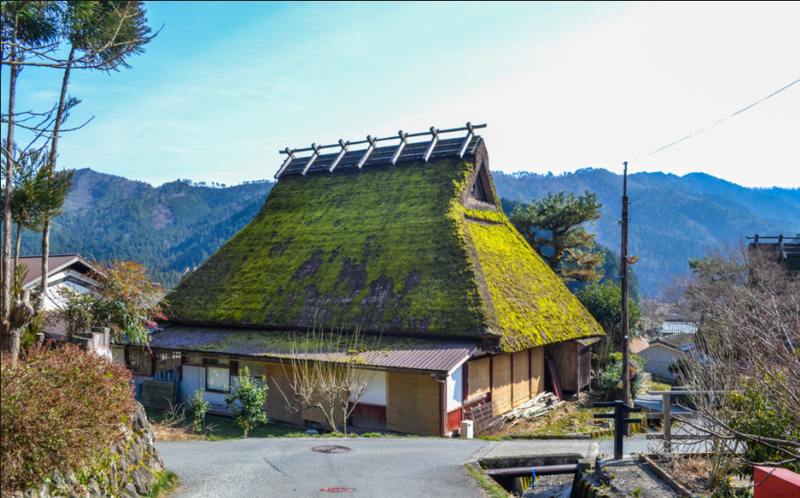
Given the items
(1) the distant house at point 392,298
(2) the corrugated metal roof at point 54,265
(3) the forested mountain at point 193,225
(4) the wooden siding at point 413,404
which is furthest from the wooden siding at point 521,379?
(3) the forested mountain at point 193,225

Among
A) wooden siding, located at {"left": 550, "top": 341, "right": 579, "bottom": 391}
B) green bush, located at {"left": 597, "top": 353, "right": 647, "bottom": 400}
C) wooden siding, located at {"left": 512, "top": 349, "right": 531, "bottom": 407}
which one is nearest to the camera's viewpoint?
wooden siding, located at {"left": 512, "top": 349, "right": 531, "bottom": 407}

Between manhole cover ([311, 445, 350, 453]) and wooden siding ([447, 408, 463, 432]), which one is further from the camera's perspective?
wooden siding ([447, 408, 463, 432])

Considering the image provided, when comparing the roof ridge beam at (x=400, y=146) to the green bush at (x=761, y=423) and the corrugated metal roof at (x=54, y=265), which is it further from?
the green bush at (x=761, y=423)

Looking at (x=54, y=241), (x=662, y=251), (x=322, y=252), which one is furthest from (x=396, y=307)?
(x=662, y=251)

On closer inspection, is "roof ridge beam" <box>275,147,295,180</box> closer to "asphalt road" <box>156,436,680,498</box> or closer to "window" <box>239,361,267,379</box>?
"window" <box>239,361,267,379</box>

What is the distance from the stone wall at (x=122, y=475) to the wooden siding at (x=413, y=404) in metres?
7.25

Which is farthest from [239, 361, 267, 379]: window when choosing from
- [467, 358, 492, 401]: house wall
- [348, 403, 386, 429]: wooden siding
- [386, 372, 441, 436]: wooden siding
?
[467, 358, 492, 401]: house wall

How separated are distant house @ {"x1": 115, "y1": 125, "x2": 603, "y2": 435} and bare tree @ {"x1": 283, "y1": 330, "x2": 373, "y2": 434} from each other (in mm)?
172

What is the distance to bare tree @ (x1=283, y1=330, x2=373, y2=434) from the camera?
14266 mm

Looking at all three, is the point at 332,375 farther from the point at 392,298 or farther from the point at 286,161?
the point at 286,161

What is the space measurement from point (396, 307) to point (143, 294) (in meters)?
7.33

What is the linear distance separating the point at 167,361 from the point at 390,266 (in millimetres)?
8504

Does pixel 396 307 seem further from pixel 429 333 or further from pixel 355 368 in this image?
pixel 355 368

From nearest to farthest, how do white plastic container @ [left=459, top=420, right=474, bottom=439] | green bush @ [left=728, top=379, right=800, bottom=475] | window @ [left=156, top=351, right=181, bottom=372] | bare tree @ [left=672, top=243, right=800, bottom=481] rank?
bare tree @ [left=672, top=243, right=800, bottom=481] < green bush @ [left=728, top=379, right=800, bottom=475] < white plastic container @ [left=459, top=420, right=474, bottom=439] < window @ [left=156, top=351, right=181, bottom=372]
